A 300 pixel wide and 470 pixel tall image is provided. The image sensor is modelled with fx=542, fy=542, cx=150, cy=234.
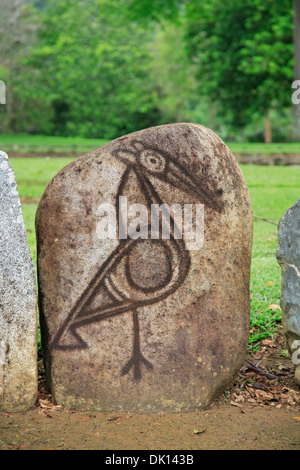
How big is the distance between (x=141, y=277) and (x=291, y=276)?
93 cm

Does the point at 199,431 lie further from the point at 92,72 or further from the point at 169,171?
the point at 92,72

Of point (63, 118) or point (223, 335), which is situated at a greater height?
point (63, 118)

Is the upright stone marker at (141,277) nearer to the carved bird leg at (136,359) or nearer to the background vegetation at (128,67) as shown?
the carved bird leg at (136,359)

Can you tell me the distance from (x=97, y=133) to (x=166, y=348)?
22.8 m

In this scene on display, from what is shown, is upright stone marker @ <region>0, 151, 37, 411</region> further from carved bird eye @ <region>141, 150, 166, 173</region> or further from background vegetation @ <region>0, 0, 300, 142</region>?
background vegetation @ <region>0, 0, 300, 142</region>

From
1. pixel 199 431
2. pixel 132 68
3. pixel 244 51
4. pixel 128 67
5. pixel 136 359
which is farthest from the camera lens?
pixel 132 68

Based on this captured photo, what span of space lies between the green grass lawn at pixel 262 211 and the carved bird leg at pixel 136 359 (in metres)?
1.20

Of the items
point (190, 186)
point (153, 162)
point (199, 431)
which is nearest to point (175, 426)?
point (199, 431)

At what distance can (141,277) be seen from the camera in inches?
128

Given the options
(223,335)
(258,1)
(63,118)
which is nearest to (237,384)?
(223,335)

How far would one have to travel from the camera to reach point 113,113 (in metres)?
25.8

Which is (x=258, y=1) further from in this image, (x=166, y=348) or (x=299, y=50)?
(x=166, y=348)

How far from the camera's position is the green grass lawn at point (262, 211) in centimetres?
447

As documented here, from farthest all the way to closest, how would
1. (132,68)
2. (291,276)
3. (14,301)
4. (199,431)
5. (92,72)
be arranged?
(132,68), (92,72), (291,276), (14,301), (199,431)
